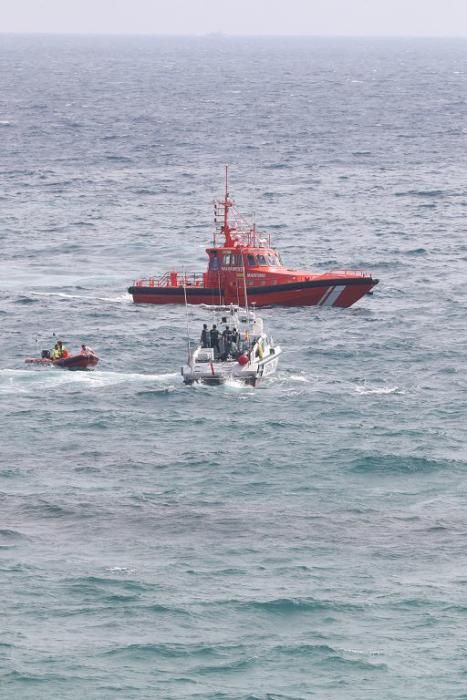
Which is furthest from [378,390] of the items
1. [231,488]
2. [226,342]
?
[231,488]

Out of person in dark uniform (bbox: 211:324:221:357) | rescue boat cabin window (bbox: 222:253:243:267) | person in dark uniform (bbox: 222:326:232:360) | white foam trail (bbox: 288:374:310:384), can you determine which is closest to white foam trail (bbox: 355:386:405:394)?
white foam trail (bbox: 288:374:310:384)

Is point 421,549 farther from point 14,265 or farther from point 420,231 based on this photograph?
point 420,231

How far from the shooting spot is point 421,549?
1962 inches

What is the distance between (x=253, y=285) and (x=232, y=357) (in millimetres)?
16817

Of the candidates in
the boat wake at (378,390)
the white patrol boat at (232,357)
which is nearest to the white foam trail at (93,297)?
the white patrol boat at (232,357)

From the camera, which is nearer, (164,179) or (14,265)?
(14,265)

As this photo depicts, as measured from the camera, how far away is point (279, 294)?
85.1 m

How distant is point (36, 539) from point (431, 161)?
108 m

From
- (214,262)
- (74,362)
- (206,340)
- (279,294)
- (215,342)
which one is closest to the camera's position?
(215,342)

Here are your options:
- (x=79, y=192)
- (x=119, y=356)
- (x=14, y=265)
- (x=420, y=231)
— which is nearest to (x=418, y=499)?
(x=119, y=356)

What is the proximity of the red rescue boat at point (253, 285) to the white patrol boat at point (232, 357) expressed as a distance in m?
12.6

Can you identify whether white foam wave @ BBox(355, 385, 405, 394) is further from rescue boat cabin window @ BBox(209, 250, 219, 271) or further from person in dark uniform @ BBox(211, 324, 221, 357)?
rescue boat cabin window @ BBox(209, 250, 219, 271)

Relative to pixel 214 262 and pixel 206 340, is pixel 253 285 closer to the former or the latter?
pixel 214 262

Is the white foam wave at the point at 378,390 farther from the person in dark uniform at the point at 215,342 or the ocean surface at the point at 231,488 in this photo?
the person in dark uniform at the point at 215,342
